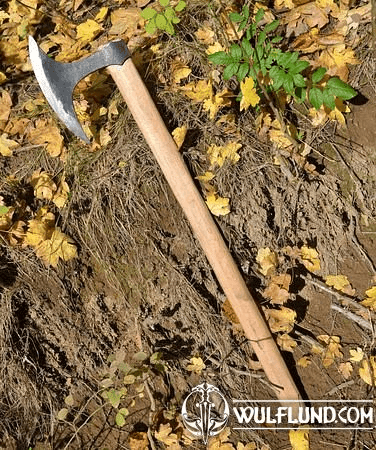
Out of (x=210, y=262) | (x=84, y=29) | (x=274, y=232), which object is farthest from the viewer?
(x=84, y=29)

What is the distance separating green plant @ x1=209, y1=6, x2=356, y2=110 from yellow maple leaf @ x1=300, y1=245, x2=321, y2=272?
65 centimetres

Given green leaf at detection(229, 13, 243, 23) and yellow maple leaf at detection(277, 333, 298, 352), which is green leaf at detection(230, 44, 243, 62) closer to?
green leaf at detection(229, 13, 243, 23)

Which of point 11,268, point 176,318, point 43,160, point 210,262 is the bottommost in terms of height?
point 176,318

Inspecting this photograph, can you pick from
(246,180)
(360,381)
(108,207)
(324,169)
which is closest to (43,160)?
(108,207)

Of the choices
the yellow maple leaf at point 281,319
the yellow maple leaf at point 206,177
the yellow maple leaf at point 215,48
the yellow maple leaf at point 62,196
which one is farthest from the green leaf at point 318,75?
the yellow maple leaf at point 62,196

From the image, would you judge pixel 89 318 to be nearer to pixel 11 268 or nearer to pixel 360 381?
pixel 11 268

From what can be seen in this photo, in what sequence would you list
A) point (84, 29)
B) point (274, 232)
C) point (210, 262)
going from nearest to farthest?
1. point (210, 262)
2. point (274, 232)
3. point (84, 29)

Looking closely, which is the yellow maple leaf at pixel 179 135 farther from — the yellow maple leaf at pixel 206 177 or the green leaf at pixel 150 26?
the green leaf at pixel 150 26

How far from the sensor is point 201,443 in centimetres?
267

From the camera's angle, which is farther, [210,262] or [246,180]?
[246,180]

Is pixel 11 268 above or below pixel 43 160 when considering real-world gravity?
below

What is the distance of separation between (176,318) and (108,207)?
0.61 m

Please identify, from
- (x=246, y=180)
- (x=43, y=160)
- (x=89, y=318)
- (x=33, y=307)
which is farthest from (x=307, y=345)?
(x=43, y=160)

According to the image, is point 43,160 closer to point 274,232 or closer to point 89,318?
point 89,318
